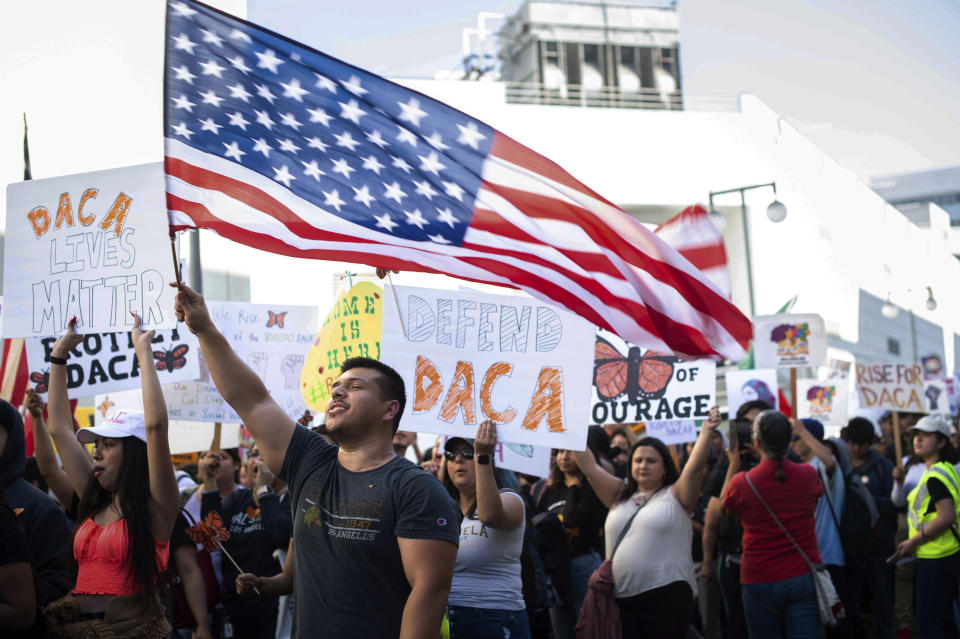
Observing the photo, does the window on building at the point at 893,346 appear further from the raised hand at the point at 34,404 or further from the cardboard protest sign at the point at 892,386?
the raised hand at the point at 34,404

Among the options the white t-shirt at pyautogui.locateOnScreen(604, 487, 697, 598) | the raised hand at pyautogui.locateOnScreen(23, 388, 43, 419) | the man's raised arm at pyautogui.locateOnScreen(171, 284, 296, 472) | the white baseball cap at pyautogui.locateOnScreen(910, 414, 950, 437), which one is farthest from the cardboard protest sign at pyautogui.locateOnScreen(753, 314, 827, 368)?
the man's raised arm at pyautogui.locateOnScreen(171, 284, 296, 472)

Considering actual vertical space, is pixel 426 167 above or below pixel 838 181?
below

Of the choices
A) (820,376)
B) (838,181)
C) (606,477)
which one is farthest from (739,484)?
(838,181)

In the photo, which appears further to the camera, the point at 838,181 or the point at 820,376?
the point at 838,181

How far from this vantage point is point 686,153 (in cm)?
3334

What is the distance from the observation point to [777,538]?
687 centimetres

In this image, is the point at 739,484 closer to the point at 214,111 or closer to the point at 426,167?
the point at 426,167

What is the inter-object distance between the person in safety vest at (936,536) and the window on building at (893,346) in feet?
136

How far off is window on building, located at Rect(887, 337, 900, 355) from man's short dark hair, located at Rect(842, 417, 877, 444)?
39535 millimetres

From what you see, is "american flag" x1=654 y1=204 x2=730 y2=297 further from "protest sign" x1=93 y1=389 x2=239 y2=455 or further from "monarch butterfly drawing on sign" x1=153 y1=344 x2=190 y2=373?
"protest sign" x1=93 y1=389 x2=239 y2=455

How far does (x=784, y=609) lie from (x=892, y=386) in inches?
306

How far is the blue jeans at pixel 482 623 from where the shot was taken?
5.71 m

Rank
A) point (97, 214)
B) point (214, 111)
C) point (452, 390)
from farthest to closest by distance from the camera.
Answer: point (452, 390) → point (97, 214) → point (214, 111)

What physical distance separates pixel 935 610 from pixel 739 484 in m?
2.49
